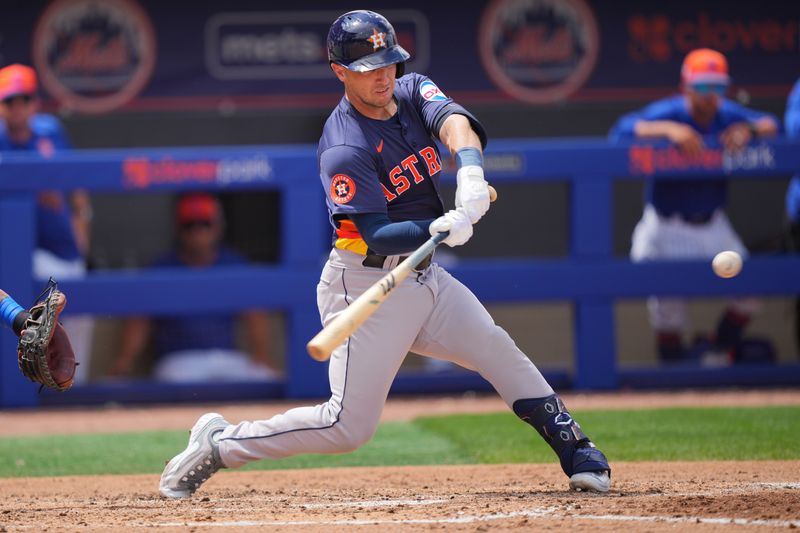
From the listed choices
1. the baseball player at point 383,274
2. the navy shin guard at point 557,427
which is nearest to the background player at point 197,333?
the baseball player at point 383,274

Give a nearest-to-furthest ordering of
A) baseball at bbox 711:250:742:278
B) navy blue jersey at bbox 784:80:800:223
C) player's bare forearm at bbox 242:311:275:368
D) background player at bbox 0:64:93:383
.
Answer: baseball at bbox 711:250:742:278 → background player at bbox 0:64:93:383 → navy blue jersey at bbox 784:80:800:223 → player's bare forearm at bbox 242:311:275:368

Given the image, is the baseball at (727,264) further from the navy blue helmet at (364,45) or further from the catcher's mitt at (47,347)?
the catcher's mitt at (47,347)

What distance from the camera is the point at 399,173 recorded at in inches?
169

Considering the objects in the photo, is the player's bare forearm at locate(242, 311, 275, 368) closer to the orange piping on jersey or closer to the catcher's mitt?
the catcher's mitt

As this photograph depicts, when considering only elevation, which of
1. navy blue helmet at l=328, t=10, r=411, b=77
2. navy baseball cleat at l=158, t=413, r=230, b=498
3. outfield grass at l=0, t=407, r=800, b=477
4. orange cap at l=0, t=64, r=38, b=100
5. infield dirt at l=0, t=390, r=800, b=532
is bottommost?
outfield grass at l=0, t=407, r=800, b=477

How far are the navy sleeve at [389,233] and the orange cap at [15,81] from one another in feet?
12.2

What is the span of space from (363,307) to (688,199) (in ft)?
14.3

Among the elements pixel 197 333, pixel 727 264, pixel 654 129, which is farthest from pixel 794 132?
pixel 197 333

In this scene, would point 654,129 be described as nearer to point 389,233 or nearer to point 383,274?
point 383,274

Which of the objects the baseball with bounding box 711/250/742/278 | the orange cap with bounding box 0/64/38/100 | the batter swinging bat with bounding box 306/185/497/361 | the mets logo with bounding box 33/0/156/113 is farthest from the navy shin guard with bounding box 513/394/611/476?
the mets logo with bounding box 33/0/156/113

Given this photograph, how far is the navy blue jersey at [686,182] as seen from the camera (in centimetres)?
777

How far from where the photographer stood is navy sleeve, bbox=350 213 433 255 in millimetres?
4102

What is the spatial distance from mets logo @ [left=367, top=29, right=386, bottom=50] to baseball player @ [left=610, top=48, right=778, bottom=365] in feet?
12.1

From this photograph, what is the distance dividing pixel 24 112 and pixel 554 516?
464 centimetres
